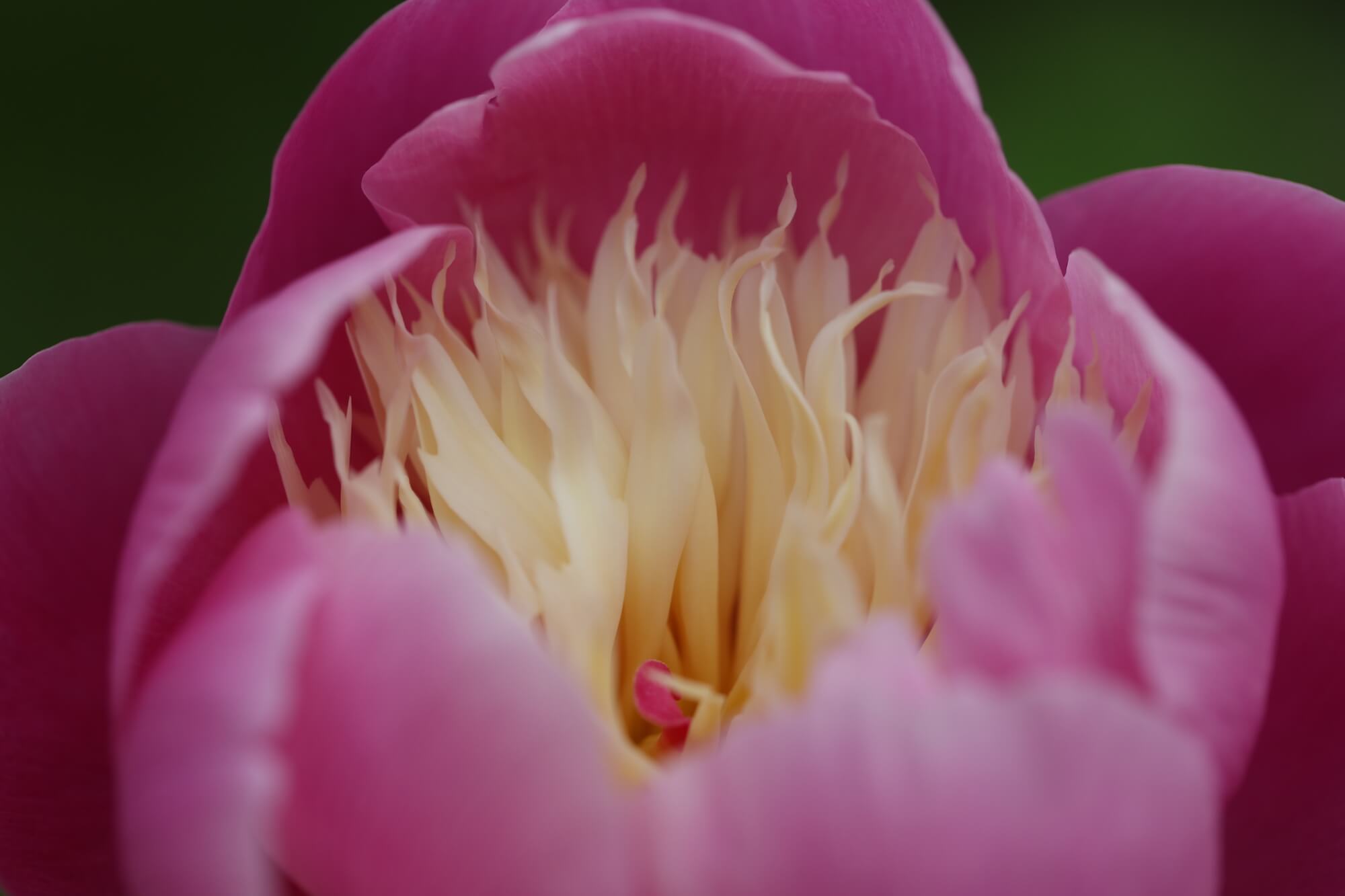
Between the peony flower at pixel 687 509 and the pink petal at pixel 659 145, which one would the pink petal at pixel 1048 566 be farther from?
the pink petal at pixel 659 145

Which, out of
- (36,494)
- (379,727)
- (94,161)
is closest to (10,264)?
(94,161)

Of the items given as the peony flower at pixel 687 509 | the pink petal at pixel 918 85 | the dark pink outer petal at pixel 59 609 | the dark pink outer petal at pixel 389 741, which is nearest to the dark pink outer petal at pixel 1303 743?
the peony flower at pixel 687 509

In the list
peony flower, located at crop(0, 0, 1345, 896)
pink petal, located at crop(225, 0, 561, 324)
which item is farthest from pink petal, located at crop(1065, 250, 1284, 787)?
pink petal, located at crop(225, 0, 561, 324)

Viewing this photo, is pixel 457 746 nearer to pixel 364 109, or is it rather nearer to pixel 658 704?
pixel 658 704

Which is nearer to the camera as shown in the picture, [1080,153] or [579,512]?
[579,512]

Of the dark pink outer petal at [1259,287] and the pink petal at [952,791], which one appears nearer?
the pink petal at [952,791]

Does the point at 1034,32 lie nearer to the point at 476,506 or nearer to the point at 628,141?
the point at 628,141

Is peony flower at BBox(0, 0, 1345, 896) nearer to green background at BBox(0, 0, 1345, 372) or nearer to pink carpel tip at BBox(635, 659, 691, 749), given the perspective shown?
pink carpel tip at BBox(635, 659, 691, 749)
